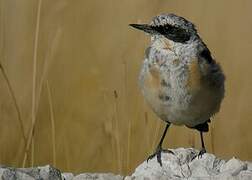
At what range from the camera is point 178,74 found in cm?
605

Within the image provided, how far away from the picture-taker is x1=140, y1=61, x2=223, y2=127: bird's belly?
6.04 metres

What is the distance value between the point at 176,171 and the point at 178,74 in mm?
866

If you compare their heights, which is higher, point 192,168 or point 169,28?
point 169,28

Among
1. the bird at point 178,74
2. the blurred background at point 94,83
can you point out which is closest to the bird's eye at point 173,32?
the bird at point 178,74

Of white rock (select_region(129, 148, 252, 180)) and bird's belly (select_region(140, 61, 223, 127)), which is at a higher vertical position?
bird's belly (select_region(140, 61, 223, 127))

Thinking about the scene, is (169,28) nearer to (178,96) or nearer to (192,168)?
(178,96)

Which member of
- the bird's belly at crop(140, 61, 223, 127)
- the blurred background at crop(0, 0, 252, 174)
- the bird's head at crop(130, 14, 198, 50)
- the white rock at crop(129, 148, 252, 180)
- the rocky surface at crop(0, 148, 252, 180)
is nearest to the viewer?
the rocky surface at crop(0, 148, 252, 180)

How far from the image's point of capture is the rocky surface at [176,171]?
195 inches

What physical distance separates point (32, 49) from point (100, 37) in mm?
609

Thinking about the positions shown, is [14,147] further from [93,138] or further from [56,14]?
[56,14]

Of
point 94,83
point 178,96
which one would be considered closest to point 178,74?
point 178,96

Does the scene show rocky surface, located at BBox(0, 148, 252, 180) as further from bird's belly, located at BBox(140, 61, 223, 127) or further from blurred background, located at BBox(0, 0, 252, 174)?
blurred background, located at BBox(0, 0, 252, 174)

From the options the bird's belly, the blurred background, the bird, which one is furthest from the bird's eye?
the blurred background

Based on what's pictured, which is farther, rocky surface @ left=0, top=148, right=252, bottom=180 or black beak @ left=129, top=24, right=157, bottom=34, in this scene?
black beak @ left=129, top=24, right=157, bottom=34
